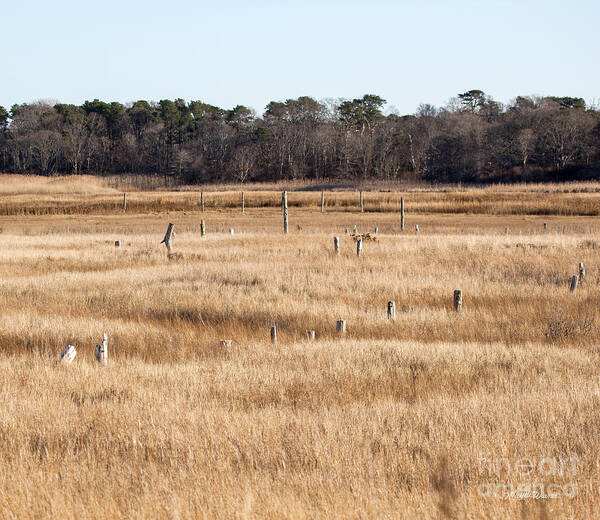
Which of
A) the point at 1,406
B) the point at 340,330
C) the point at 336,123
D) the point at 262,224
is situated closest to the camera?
the point at 1,406

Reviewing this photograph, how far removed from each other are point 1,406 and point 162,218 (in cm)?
4011

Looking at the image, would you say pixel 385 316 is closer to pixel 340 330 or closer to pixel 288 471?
pixel 340 330

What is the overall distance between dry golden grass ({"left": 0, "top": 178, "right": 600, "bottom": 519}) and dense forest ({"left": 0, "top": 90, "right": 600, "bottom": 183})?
62907 mm

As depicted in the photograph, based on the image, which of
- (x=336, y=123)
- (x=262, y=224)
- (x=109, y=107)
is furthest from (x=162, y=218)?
(x=109, y=107)

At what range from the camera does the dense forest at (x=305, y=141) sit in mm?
77062

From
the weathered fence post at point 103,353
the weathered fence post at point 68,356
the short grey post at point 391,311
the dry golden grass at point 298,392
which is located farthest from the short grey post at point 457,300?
the weathered fence post at point 68,356

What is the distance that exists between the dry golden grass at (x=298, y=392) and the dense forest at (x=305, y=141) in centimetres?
6291

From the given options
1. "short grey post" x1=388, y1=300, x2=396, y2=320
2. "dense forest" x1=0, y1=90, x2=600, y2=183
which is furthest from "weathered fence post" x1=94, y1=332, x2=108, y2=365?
"dense forest" x1=0, y1=90, x2=600, y2=183

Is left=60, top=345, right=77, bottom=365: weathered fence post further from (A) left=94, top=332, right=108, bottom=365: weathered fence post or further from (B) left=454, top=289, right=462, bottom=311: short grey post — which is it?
(B) left=454, top=289, right=462, bottom=311: short grey post

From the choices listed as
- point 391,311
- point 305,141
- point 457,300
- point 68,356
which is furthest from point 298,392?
point 305,141

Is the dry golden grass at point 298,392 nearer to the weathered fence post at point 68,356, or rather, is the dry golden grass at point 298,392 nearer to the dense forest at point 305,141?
the weathered fence post at point 68,356

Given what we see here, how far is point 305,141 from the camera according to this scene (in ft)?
317

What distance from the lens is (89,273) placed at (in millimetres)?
18766

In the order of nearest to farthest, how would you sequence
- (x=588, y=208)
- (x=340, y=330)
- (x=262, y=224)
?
(x=340, y=330) < (x=262, y=224) < (x=588, y=208)
